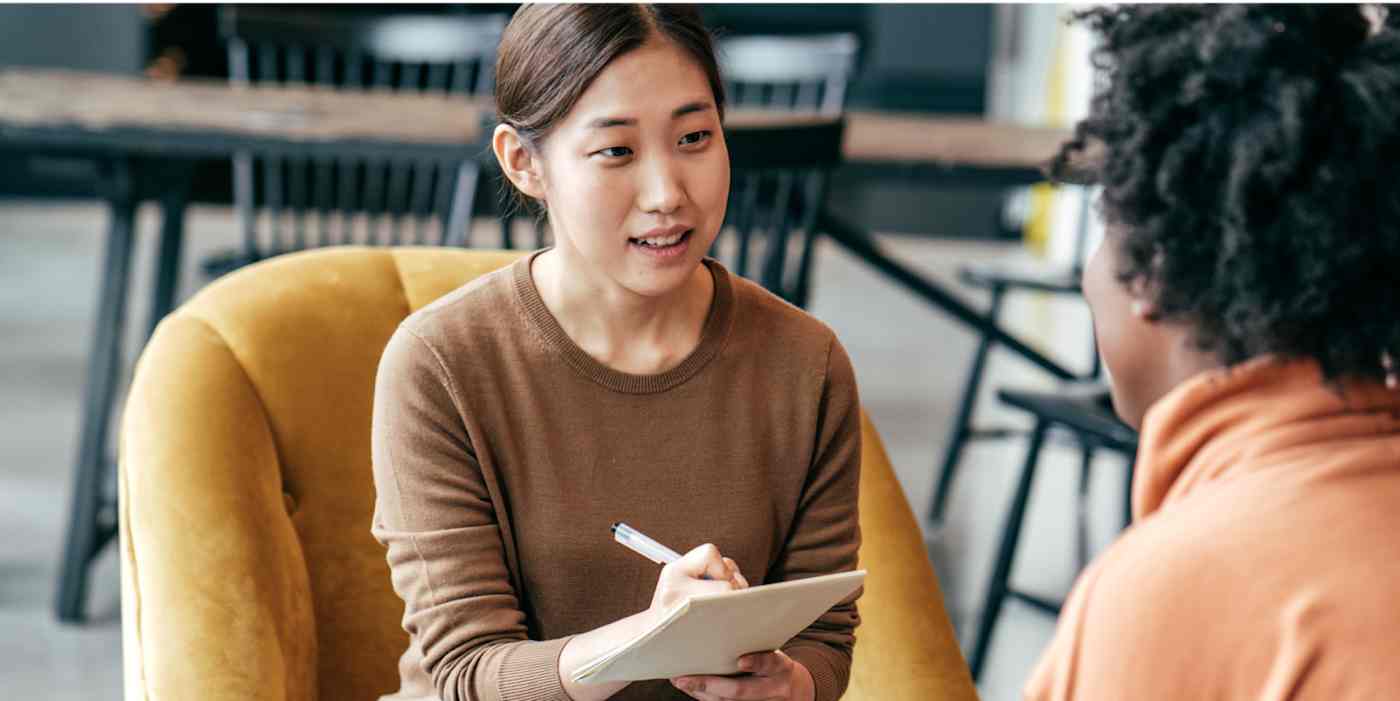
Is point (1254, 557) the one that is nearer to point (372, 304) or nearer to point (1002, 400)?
point (372, 304)

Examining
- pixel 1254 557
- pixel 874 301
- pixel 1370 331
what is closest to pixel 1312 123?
pixel 1370 331

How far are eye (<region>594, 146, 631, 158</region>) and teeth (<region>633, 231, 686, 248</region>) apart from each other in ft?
0.23

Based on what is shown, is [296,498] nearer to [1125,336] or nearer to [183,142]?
[1125,336]

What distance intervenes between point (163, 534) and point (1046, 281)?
2.60 metres

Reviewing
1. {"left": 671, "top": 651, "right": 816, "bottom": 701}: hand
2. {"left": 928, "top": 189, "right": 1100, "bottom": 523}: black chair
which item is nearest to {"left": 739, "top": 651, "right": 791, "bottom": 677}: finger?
{"left": 671, "top": 651, "right": 816, "bottom": 701}: hand

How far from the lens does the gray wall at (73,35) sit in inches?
299

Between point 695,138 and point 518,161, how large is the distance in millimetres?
165

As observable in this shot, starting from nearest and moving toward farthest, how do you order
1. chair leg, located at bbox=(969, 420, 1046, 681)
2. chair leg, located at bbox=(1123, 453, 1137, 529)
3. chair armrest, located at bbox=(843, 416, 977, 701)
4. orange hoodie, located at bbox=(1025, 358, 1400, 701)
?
orange hoodie, located at bbox=(1025, 358, 1400, 701)
chair armrest, located at bbox=(843, 416, 977, 701)
chair leg, located at bbox=(969, 420, 1046, 681)
chair leg, located at bbox=(1123, 453, 1137, 529)

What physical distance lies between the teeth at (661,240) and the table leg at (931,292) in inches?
83.8

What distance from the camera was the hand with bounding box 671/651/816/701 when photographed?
4.03 feet

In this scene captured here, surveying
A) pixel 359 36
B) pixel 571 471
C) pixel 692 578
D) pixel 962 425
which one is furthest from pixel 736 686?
pixel 359 36

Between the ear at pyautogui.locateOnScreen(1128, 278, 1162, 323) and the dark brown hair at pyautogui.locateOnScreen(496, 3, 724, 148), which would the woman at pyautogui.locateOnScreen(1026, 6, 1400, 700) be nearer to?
the ear at pyautogui.locateOnScreen(1128, 278, 1162, 323)

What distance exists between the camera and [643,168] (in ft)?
4.11

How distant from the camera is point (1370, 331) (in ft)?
2.75
